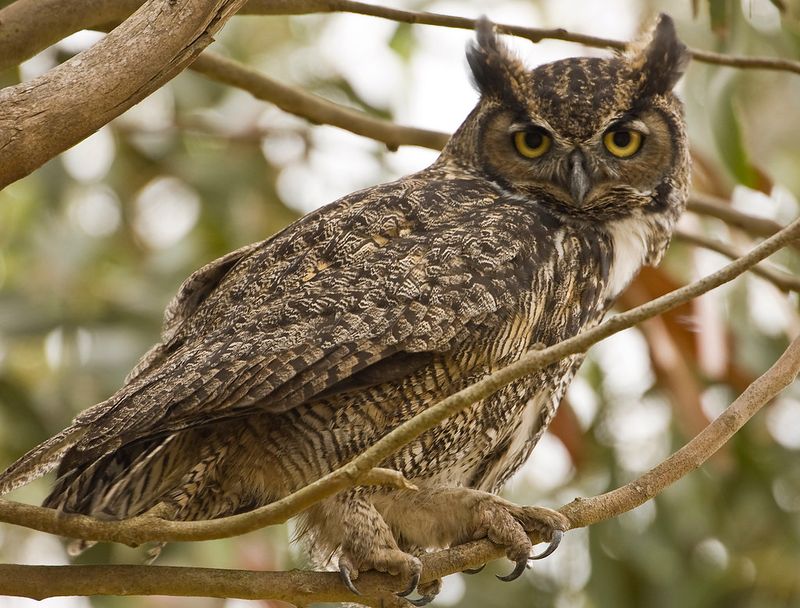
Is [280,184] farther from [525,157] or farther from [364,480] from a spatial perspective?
[364,480]

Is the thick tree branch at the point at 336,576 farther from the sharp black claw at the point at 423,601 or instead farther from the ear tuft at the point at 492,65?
the ear tuft at the point at 492,65

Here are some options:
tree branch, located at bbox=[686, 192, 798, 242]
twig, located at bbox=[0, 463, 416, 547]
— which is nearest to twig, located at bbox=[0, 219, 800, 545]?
twig, located at bbox=[0, 463, 416, 547]

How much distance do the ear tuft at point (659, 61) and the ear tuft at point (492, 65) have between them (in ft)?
0.99

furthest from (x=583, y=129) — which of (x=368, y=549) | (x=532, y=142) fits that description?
(x=368, y=549)

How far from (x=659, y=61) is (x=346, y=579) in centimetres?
157

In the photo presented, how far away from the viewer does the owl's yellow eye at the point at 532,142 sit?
284cm

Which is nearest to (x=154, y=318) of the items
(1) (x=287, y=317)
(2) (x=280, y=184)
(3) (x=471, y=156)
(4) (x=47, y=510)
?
(2) (x=280, y=184)

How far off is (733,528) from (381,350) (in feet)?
11.4

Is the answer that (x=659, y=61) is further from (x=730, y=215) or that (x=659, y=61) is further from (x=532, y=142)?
(x=730, y=215)

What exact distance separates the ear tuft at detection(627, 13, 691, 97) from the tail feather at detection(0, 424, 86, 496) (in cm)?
163

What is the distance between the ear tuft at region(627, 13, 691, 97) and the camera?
2.98 meters

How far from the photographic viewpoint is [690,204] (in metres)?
3.46

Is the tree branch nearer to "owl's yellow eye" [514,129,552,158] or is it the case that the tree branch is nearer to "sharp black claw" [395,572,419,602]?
"owl's yellow eye" [514,129,552,158]

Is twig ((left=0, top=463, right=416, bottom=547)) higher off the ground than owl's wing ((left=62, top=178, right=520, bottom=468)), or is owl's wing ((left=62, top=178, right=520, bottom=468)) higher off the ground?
owl's wing ((left=62, top=178, right=520, bottom=468))
